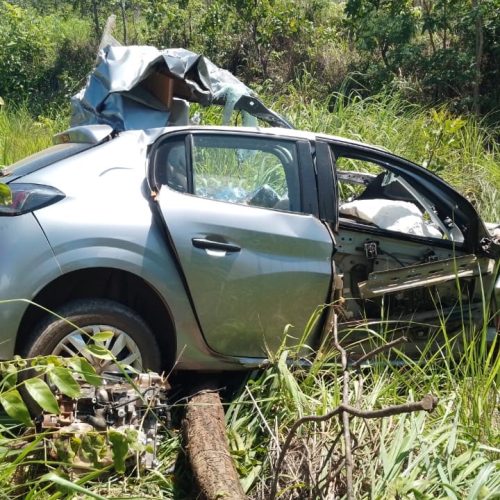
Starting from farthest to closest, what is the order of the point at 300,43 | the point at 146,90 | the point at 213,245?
the point at 300,43
the point at 146,90
the point at 213,245

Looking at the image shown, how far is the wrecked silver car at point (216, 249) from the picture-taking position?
382 cm

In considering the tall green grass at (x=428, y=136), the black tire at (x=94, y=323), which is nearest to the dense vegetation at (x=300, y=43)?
the tall green grass at (x=428, y=136)

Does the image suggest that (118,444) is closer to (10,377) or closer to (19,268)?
(10,377)

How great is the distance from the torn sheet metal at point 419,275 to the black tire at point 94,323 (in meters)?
1.29

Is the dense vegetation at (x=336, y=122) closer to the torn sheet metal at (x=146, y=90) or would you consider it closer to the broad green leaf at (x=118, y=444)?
the broad green leaf at (x=118, y=444)

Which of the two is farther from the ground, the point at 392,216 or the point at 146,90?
the point at 146,90

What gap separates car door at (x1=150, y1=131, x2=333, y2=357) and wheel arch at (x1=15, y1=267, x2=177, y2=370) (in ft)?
0.69

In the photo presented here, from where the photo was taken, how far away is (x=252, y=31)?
13797mm

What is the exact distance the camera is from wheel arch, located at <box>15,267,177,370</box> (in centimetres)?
385

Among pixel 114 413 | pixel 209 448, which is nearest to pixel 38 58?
pixel 114 413

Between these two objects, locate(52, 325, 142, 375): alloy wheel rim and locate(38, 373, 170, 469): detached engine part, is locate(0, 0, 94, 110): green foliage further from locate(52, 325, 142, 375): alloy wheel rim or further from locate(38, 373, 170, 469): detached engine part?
locate(38, 373, 170, 469): detached engine part

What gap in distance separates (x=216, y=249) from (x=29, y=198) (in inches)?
39.6

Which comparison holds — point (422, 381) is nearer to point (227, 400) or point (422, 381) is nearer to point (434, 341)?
point (434, 341)

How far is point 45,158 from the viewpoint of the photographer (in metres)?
4.23
